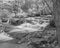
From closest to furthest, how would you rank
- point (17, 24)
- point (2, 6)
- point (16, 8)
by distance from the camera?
1. point (17, 24)
2. point (2, 6)
3. point (16, 8)

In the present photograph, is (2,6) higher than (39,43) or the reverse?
higher

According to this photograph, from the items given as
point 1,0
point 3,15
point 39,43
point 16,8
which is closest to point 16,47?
point 39,43

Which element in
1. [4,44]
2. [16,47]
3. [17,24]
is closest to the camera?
[16,47]

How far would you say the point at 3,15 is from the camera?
72.6 feet

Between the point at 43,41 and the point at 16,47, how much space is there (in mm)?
1675

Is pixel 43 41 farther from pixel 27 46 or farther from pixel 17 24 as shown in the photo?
pixel 17 24

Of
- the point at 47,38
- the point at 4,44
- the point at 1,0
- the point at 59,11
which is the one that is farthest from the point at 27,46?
the point at 1,0

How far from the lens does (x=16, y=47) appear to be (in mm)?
7543

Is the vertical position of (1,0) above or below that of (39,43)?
above

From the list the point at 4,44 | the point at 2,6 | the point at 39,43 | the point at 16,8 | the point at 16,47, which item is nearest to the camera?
the point at 39,43

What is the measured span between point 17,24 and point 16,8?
1029 centimetres

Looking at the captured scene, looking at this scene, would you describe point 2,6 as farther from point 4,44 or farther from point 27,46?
point 27,46

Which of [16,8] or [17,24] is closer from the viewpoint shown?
[17,24]

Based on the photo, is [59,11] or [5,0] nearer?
[59,11]
